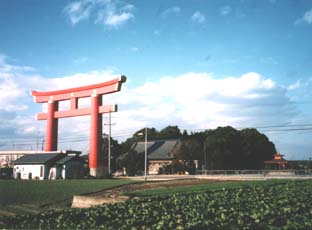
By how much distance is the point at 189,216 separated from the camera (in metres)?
10.5

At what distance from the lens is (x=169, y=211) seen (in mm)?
11719

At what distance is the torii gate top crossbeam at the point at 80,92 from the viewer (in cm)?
3906

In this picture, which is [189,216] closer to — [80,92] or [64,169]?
[80,92]

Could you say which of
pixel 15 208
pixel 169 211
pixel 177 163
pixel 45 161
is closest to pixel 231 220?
pixel 169 211

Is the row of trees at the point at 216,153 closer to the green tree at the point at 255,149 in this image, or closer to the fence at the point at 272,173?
the green tree at the point at 255,149

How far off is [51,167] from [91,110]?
10.3 metres

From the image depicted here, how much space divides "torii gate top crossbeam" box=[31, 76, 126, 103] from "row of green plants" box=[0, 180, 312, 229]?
2618 centimetres

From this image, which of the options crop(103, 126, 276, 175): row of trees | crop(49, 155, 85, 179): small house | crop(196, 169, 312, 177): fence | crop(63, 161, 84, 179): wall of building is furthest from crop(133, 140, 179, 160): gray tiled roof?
crop(49, 155, 85, 179): small house

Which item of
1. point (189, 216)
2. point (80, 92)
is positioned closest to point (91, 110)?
point (80, 92)

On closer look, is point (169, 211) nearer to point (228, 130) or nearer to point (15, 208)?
point (15, 208)

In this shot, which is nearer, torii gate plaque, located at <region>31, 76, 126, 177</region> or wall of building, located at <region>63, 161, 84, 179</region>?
torii gate plaque, located at <region>31, 76, 126, 177</region>

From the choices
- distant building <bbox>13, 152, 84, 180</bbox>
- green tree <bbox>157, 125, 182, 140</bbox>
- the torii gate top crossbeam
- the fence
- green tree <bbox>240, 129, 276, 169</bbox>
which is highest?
the torii gate top crossbeam

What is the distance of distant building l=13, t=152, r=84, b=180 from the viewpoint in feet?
149

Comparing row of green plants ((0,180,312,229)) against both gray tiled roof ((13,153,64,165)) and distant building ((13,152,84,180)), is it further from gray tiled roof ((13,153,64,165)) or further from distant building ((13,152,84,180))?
gray tiled roof ((13,153,64,165))
